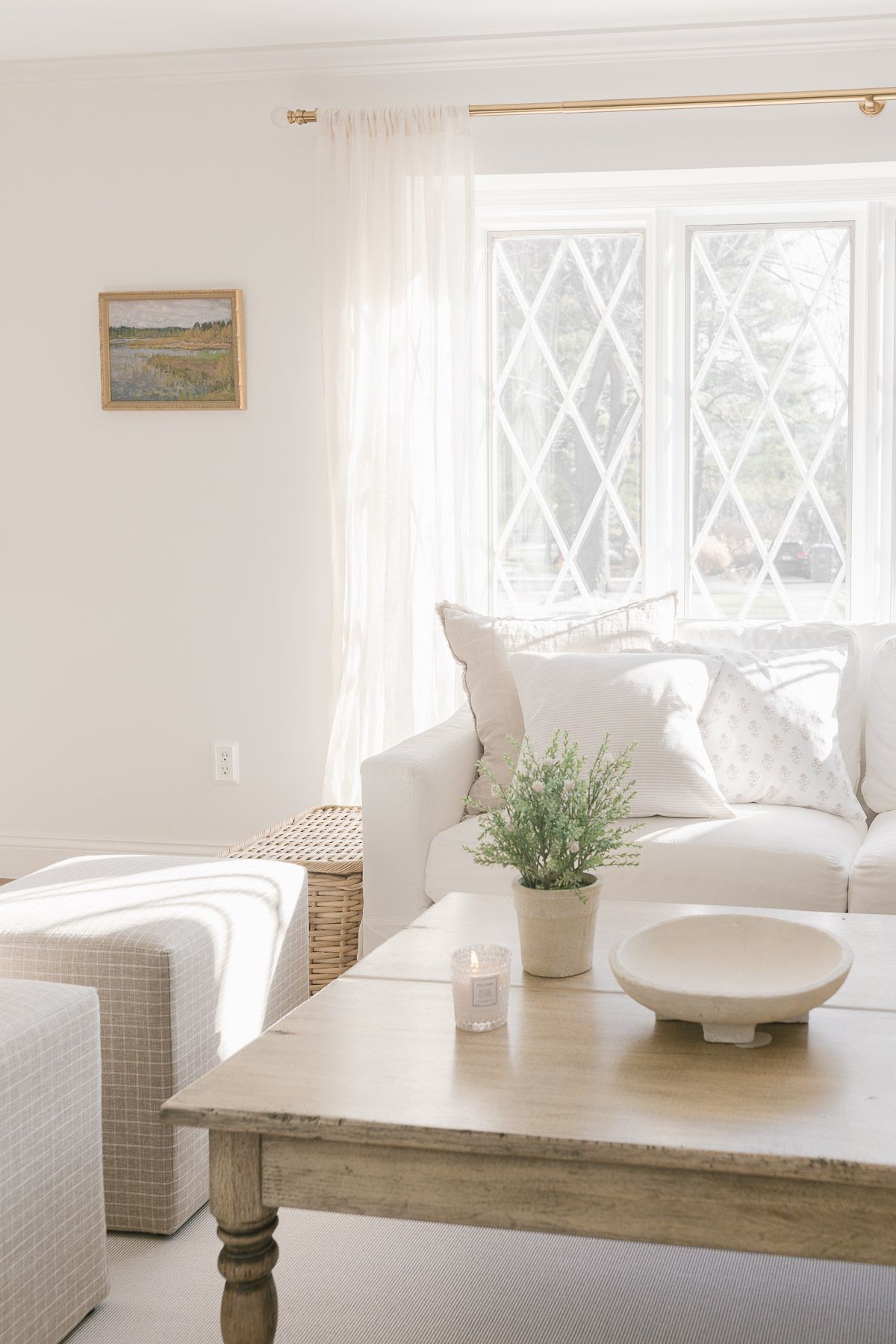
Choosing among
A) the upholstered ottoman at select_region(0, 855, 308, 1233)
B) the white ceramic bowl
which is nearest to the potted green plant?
the white ceramic bowl

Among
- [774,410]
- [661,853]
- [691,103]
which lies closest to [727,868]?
[661,853]

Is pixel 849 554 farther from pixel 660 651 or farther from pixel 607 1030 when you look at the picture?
pixel 607 1030

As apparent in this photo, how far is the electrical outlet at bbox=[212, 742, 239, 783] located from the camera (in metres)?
3.99

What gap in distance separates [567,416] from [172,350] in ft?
4.04

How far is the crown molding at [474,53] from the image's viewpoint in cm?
346

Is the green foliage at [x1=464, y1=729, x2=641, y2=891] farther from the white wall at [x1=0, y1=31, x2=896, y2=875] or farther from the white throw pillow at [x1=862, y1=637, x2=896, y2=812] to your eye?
the white wall at [x1=0, y1=31, x2=896, y2=875]

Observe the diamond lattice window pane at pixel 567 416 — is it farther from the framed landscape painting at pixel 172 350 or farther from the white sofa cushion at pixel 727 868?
the white sofa cushion at pixel 727 868

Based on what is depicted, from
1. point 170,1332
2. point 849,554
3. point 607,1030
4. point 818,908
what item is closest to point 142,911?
point 170,1332

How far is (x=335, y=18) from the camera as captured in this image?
138 inches

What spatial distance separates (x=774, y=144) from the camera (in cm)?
353

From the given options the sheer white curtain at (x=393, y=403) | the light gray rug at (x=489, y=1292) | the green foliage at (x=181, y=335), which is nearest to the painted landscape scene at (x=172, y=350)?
the green foliage at (x=181, y=335)

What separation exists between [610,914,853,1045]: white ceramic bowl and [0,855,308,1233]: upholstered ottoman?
0.78 m

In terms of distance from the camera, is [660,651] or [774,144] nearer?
[660,651]

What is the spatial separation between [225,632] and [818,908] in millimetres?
2093
